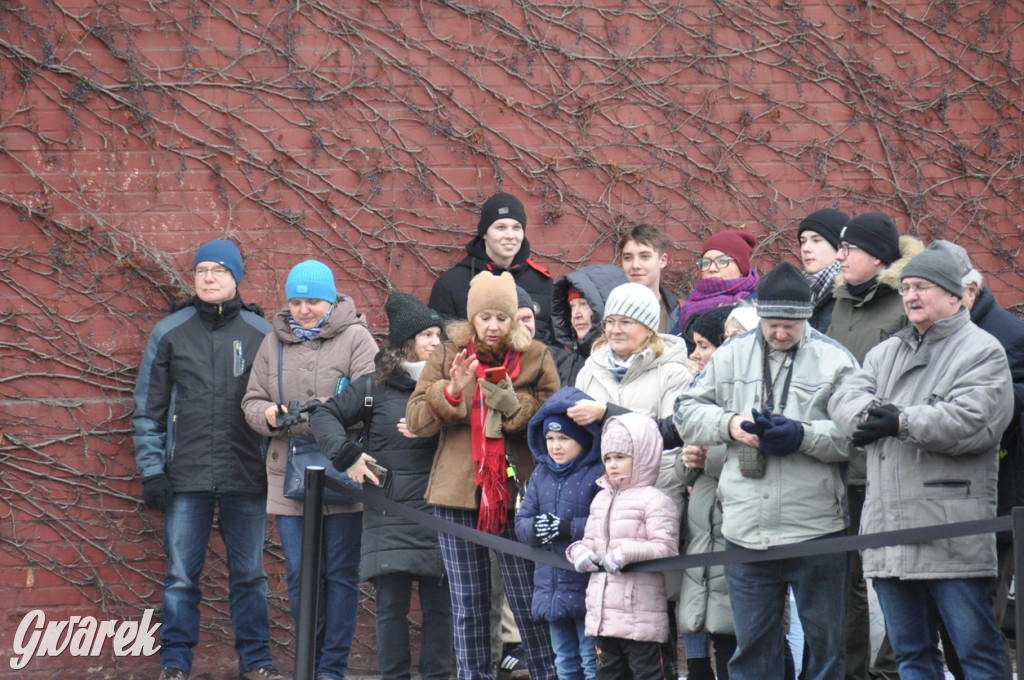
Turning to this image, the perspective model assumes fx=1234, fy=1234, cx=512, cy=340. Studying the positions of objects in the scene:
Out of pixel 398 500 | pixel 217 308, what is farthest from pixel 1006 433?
pixel 217 308

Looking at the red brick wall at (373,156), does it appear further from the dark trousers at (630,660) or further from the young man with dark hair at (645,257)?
the dark trousers at (630,660)

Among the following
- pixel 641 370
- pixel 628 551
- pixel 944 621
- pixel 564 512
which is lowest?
pixel 944 621

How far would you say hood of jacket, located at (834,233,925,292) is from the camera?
488 centimetres

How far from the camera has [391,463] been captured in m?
5.27

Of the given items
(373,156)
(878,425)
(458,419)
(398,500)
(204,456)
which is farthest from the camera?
(373,156)

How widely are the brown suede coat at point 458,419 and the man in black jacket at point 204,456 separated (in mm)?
1296

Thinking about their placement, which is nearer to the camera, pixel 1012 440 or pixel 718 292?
pixel 1012 440

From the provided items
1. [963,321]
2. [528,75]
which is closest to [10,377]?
[528,75]

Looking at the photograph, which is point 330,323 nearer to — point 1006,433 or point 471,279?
point 471,279

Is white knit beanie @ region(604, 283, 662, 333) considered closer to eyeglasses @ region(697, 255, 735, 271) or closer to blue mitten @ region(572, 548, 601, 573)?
eyeglasses @ region(697, 255, 735, 271)

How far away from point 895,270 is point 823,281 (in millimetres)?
556

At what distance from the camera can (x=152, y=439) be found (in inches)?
234

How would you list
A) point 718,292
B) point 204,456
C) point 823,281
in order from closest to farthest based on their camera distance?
point 823,281 → point 718,292 → point 204,456

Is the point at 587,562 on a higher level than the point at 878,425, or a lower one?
lower
